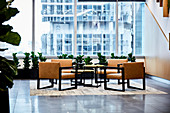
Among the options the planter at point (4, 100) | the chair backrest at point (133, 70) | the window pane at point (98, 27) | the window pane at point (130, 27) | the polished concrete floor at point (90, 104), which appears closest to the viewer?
the planter at point (4, 100)

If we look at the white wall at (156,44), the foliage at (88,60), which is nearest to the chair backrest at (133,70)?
the white wall at (156,44)

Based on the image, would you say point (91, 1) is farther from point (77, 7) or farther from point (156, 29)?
point (156, 29)

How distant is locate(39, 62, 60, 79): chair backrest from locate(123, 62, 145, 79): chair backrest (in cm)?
180

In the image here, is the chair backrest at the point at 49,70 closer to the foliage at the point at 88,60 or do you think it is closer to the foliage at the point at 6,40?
the foliage at the point at 88,60

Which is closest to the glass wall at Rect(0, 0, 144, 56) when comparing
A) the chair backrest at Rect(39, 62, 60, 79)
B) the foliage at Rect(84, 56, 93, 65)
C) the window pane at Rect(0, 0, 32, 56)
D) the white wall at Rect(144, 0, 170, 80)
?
the window pane at Rect(0, 0, 32, 56)

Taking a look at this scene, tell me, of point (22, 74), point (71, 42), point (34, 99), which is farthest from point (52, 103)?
point (71, 42)

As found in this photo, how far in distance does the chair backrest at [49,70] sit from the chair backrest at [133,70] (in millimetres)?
1803

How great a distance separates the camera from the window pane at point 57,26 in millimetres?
12094

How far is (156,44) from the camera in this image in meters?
10.8

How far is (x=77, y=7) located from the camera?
12219mm

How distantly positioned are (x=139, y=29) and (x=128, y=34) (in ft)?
1.69

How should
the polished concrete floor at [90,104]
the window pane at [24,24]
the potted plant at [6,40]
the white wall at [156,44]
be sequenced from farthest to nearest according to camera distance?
1. the window pane at [24,24]
2. the white wall at [156,44]
3. the polished concrete floor at [90,104]
4. the potted plant at [6,40]

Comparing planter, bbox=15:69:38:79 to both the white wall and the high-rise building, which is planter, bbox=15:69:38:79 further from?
the white wall

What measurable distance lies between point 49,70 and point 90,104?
2.38 meters
